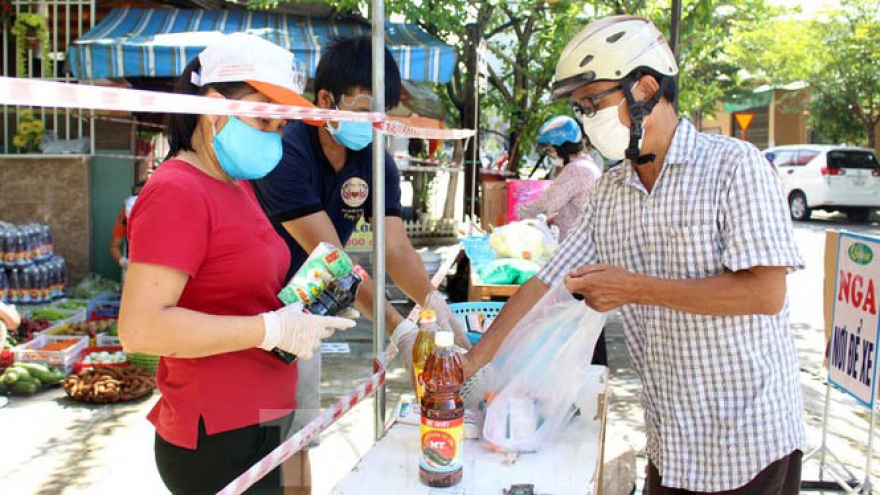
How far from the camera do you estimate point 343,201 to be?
3123 mm

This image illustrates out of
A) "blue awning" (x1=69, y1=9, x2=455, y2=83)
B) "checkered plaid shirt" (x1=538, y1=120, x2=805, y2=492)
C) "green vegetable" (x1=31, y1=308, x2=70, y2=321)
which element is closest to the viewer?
"checkered plaid shirt" (x1=538, y1=120, x2=805, y2=492)

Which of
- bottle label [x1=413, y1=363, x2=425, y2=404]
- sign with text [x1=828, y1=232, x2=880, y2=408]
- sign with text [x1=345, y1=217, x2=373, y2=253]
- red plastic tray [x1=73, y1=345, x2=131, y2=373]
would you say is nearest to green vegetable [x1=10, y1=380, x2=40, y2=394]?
red plastic tray [x1=73, y1=345, x2=131, y2=373]

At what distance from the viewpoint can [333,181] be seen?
310cm

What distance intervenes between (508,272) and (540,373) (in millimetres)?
3623

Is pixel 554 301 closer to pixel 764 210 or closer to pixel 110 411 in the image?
pixel 764 210

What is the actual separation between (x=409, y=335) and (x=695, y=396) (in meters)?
0.96

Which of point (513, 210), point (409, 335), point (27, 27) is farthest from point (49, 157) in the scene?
point (409, 335)

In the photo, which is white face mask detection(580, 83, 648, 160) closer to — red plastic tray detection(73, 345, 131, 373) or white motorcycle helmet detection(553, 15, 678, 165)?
white motorcycle helmet detection(553, 15, 678, 165)

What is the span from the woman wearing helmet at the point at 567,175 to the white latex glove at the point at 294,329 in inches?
150

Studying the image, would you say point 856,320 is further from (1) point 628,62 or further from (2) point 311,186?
(2) point 311,186

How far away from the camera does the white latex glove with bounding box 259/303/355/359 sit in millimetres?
1983

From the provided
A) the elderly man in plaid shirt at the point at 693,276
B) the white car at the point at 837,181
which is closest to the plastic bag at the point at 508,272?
the elderly man in plaid shirt at the point at 693,276

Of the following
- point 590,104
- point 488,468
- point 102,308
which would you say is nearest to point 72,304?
point 102,308

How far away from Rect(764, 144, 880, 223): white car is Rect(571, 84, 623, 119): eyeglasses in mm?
16981
